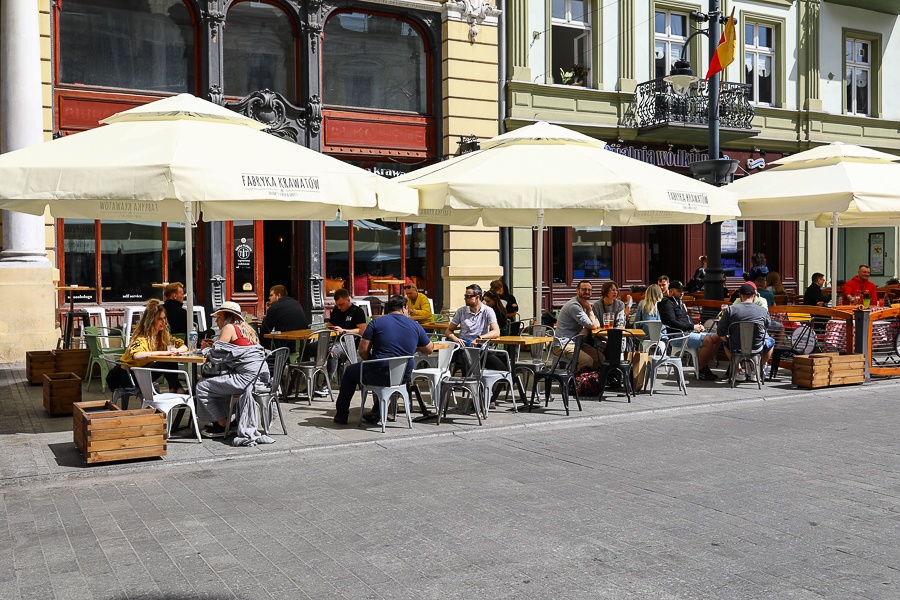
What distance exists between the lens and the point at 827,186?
13.0m

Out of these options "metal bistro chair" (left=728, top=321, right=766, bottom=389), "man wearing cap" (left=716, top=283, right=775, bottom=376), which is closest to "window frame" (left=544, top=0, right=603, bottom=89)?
"man wearing cap" (left=716, top=283, right=775, bottom=376)

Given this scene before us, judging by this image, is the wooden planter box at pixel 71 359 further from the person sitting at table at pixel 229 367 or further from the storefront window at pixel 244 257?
the storefront window at pixel 244 257

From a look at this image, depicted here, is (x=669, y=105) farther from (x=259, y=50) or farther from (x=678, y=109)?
(x=259, y=50)

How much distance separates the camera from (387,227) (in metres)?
18.9

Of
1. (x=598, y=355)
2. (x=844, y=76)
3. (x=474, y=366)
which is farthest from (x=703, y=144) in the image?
(x=474, y=366)

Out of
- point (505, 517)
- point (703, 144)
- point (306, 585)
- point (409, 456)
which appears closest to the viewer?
point (306, 585)

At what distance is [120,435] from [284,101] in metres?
11.0

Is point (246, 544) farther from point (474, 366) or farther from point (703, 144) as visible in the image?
point (703, 144)

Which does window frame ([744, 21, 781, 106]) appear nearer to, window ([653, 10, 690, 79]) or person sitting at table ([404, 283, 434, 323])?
window ([653, 10, 690, 79])

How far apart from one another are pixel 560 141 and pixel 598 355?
271 centimetres

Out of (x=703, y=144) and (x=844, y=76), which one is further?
(x=844, y=76)

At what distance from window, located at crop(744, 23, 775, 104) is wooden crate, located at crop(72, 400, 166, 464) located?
19328 mm

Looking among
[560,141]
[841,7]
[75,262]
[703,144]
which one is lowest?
[75,262]

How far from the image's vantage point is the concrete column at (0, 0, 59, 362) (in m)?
14.6
